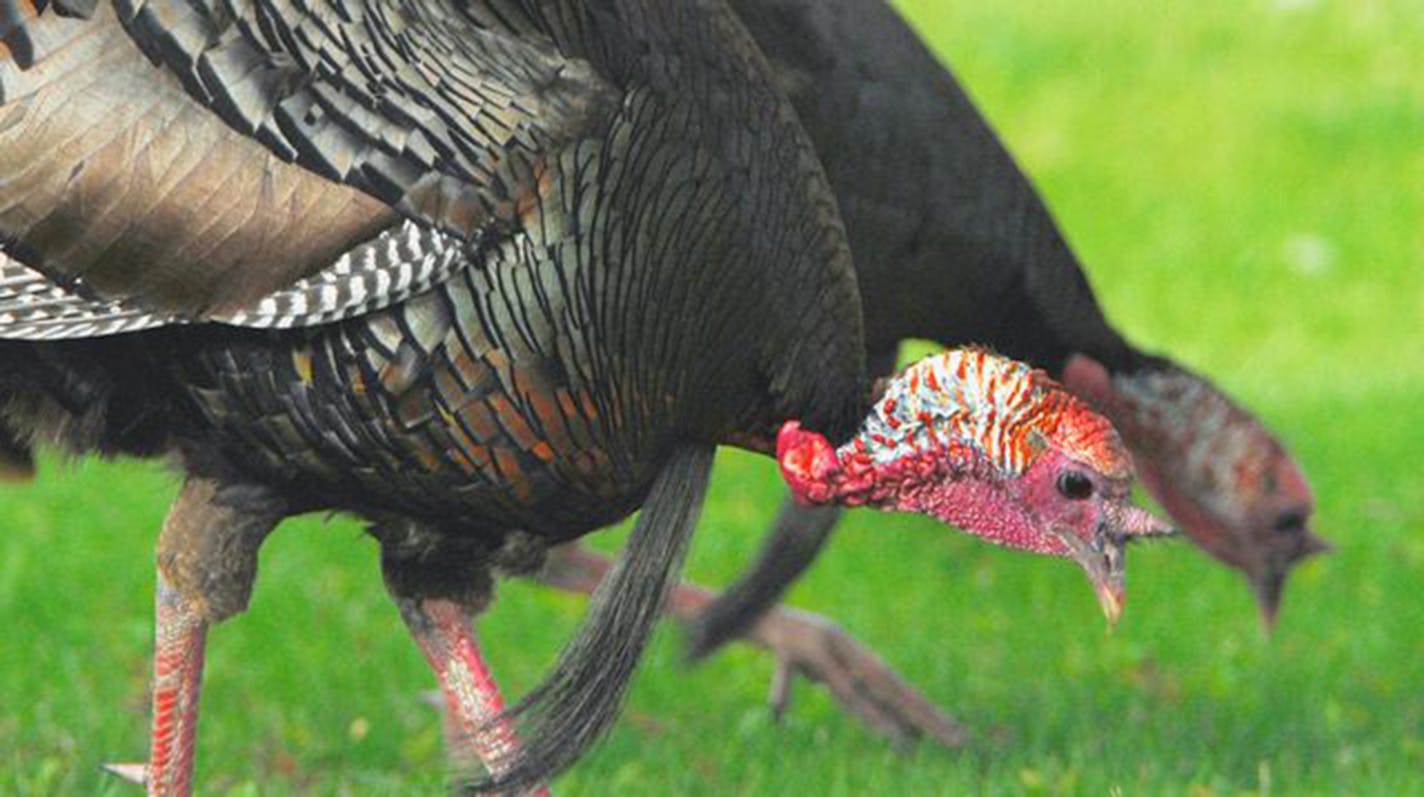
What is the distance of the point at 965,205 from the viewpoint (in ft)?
18.5

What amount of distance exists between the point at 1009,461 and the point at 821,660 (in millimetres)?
2157

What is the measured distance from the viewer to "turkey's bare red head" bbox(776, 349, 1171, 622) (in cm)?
431

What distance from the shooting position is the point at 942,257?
18.4ft

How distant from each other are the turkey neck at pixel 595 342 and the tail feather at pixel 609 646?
7cm

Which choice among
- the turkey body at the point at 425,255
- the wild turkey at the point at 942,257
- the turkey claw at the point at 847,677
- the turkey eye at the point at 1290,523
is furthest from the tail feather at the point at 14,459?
the turkey eye at the point at 1290,523

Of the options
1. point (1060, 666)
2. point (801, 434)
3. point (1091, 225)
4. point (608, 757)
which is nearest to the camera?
point (801, 434)

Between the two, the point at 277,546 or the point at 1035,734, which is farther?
the point at 277,546

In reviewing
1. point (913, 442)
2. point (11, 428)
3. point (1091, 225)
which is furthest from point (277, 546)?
point (1091, 225)

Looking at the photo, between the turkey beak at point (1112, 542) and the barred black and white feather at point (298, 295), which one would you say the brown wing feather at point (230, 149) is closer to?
the barred black and white feather at point (298, 295)

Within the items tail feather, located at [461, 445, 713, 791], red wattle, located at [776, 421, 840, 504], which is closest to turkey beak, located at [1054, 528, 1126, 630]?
red wattle, located at [776, 421, 840, 504]

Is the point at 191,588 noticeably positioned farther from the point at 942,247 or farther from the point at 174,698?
the point at 942,247

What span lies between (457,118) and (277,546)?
3.77 meters

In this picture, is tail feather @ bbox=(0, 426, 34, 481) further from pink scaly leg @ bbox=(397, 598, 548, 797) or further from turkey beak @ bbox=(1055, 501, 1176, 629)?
turkey beak @ bbox=(1055, 501, 1176, 629)

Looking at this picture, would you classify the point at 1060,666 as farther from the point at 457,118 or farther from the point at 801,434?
the point at 457,118
